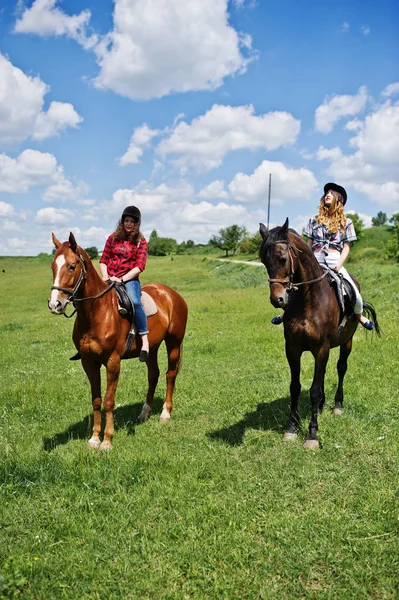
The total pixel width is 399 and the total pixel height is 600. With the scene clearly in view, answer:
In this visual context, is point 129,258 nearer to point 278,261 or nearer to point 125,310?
point 125,310

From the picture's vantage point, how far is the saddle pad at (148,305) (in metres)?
7.19

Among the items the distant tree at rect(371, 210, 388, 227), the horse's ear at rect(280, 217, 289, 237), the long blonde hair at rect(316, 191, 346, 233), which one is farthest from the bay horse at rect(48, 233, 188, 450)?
the distant tree at rect(371, 210, 388, 227)

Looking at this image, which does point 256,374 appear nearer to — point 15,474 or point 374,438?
point 374,438

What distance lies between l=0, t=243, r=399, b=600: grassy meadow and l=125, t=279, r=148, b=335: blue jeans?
5.55ft

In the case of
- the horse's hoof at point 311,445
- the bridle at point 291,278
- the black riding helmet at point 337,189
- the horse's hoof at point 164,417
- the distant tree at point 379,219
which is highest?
the distant tree at point 379,219

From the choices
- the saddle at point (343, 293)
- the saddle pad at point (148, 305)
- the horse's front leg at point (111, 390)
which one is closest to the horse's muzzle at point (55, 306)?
the horse's front leg at point (111, 390)

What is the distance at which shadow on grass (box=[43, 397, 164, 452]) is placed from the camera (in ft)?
21.0

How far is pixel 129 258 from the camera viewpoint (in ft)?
22.2

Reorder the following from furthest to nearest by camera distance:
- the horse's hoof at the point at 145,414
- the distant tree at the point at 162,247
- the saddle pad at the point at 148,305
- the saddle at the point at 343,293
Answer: the distant tree at the point at 162,247, the horse's hoof at the point at 145,414, the saddle pad at the point at 148,305, the saddle at the point at 343,293

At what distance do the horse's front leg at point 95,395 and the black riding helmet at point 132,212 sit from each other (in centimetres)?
235

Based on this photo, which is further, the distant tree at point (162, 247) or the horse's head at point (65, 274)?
the distant tree at point (162, 247)

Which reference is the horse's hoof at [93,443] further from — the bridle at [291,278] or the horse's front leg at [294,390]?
the bridle at [291,278]

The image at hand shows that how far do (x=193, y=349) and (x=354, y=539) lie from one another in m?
9.03

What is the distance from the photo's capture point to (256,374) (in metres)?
9.66
